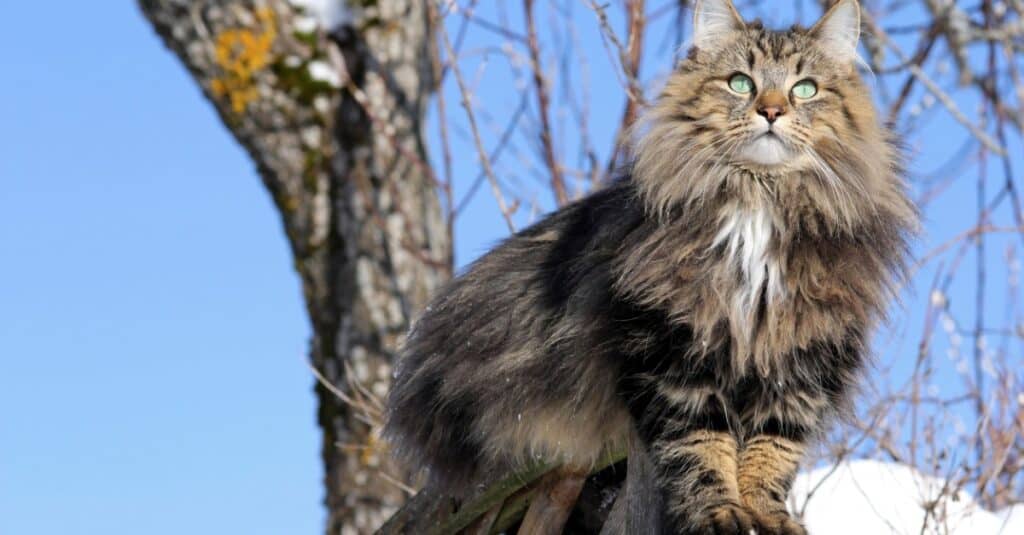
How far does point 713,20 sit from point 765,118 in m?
0.42

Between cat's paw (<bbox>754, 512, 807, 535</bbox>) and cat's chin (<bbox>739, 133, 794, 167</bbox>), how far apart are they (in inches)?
29.4

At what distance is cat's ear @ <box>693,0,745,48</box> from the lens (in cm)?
303

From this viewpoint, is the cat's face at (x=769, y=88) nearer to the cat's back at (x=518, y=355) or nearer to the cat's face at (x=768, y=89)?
the cat's face at (x=768, y=89)

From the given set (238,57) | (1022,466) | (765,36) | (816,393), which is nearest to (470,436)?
(816,393)

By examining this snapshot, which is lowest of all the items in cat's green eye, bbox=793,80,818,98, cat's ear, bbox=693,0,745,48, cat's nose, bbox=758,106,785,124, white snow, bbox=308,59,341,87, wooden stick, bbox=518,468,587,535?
wooden stick, bbox=518,468,587,535

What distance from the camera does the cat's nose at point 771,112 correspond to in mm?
2723

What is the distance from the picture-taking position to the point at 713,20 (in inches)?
120

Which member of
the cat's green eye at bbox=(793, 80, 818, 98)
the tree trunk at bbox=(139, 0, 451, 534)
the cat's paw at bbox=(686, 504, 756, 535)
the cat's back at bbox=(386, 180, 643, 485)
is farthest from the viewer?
the tree trunk at bbox=(139, 0, 451, 534)

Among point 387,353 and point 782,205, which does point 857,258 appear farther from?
point 387,353

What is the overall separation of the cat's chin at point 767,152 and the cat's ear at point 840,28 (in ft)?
1.31

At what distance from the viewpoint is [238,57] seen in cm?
547

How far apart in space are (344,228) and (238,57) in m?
0.86

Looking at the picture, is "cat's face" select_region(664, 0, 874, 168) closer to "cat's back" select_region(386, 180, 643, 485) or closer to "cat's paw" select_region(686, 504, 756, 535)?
"cat's back" select_region(386, 180, 643, 485)

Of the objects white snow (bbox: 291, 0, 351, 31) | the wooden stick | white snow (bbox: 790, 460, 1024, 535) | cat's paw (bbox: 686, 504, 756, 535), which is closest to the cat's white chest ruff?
cat's paw (bbox: 686, 504, 756, 535)
